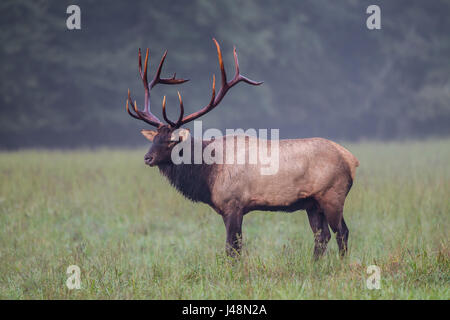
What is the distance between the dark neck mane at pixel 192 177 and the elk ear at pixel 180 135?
0.20m

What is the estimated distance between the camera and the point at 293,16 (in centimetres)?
2838

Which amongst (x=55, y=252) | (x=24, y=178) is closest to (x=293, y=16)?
(x=24, y=178)

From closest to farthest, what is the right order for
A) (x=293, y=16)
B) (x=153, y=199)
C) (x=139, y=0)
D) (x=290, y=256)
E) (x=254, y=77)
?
(x=290, y=256), (x=153, y=199), (x=139, y=0), (x=254, y=77), (x=293, y=16)

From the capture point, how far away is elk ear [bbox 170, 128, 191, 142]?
5464 millimetres

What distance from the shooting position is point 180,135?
5516 millimetres

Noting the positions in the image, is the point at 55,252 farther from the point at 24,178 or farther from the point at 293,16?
the point at 293,16

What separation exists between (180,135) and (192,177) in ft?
1.59

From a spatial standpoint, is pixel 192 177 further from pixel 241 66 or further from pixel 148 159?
pixel 241 66

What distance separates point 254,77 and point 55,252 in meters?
20.0
